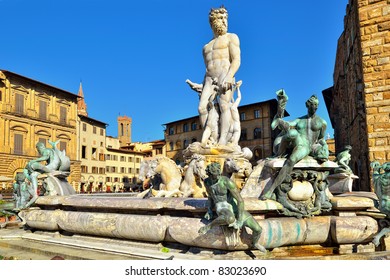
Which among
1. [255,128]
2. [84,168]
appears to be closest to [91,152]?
[84,168]

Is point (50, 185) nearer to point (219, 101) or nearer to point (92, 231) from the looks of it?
point (92, 231)

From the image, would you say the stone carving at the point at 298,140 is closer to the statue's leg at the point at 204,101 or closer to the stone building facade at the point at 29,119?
the statue's leg at the point at 204,101

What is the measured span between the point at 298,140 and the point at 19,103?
45.1 meters

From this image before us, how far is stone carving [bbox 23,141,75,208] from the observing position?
750 centimetres

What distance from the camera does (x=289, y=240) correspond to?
461 cm

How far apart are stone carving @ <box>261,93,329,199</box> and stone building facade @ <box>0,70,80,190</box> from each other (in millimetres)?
38305

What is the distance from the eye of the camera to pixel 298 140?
500cm

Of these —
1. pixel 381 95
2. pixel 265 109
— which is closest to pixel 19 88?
pixel 265 109

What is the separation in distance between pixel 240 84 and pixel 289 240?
4.87 m

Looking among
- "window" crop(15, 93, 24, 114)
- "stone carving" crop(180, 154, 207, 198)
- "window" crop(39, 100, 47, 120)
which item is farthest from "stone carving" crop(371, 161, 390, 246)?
"window" crop(39, 100, 47, 120)

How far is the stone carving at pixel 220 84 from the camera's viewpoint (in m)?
8.41

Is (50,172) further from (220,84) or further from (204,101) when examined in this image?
(220,84)

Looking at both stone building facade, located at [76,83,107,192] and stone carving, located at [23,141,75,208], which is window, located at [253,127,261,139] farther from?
stone carving, located at [23,141,75,208]

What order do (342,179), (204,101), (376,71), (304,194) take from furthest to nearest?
(376,71) → (204,101) → (342,179) → (304,194)
